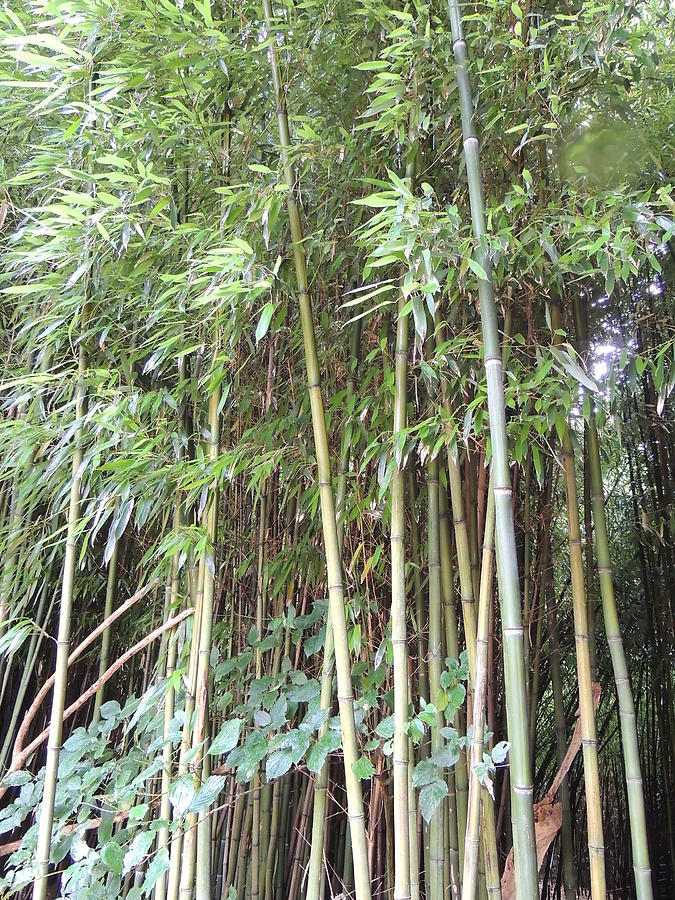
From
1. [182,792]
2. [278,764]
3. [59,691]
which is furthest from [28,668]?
[278,764]

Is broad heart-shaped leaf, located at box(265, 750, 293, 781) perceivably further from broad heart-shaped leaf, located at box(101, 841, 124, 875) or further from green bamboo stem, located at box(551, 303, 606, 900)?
green bamboo stem, located at box(551, 303, 606, 900)

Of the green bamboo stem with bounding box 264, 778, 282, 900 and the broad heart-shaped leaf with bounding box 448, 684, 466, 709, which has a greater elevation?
the broad heart-shaped leaf with bounding box 448, 684, 466, 709

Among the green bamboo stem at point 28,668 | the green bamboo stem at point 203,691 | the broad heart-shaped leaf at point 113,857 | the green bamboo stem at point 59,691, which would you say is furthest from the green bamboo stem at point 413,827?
the green bamboo stem at point 28,668

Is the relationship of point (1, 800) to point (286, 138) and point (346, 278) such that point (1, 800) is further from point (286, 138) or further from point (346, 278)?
point (286, 138)

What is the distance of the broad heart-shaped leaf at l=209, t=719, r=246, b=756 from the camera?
1655 millimetres

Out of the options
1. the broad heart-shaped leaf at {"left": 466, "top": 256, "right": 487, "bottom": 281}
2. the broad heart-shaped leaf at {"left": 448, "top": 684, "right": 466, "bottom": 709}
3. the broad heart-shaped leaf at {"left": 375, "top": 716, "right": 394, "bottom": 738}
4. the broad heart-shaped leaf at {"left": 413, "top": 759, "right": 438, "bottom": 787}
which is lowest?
the broad heart-shaped leaf at {"left": 413, "top": 759, "right": 438, "bottom": 787}

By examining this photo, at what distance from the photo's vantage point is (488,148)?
1.66 m

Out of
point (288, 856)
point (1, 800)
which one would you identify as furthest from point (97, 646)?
point (288, 856)

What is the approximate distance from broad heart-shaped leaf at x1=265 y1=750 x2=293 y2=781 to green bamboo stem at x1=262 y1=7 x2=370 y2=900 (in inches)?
9.0

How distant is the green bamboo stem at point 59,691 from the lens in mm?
1791

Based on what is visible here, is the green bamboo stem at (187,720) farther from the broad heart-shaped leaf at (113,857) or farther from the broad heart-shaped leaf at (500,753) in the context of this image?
the broad heart-shaped leaf at (500,753)

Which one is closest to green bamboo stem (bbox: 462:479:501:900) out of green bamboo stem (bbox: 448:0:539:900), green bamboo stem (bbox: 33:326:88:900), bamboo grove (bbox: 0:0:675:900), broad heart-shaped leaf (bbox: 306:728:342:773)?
bamboo grove (bbox: 0:0:675:900)

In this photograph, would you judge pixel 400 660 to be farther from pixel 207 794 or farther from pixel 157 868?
pixel 157 868

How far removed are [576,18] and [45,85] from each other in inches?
47.9
